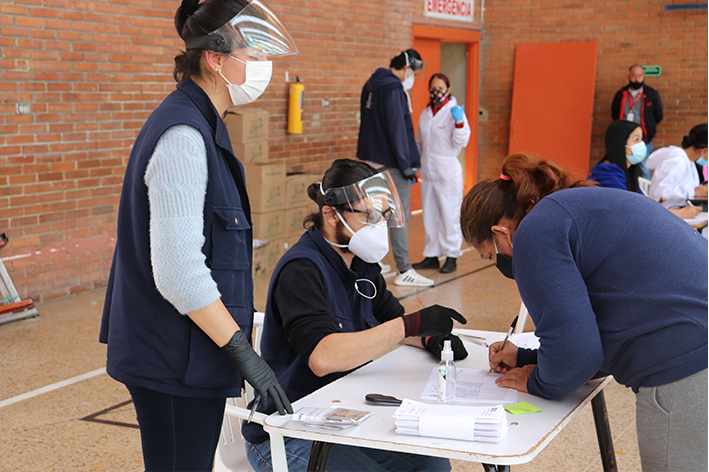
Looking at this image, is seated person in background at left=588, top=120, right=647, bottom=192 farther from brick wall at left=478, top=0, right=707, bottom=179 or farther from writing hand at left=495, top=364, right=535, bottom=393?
brick wall at left=478, top=0, right=707, bottom=179

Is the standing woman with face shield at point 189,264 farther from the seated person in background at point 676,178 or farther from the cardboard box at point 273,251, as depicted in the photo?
the cardboard box at point 273,251

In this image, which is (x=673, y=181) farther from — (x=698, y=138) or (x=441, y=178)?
(x=441, y=178)

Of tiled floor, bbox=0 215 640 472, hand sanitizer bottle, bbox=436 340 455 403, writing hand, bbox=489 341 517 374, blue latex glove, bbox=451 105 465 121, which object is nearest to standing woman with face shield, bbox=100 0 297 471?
hand sanitizer bottle, bbox=436 340 455 403

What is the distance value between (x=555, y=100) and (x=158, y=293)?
29.7 feet

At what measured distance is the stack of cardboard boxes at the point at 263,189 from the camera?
5.64 metres

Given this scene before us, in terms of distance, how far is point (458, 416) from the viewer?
1.46 metres

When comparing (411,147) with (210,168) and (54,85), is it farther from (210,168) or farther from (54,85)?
(210,168)

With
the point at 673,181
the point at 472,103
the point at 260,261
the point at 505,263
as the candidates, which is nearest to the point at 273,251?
the point at 260,261

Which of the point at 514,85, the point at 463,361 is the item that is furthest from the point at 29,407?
the point at 514,85

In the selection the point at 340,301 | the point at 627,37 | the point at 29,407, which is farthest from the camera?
the point at 627,37

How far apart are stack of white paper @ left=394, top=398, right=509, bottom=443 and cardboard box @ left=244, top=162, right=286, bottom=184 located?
168 inches

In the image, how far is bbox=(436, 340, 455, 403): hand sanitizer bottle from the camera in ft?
5.49

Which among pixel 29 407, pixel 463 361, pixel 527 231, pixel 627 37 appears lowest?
pixel 29 407

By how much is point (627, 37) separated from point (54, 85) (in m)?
7.55
